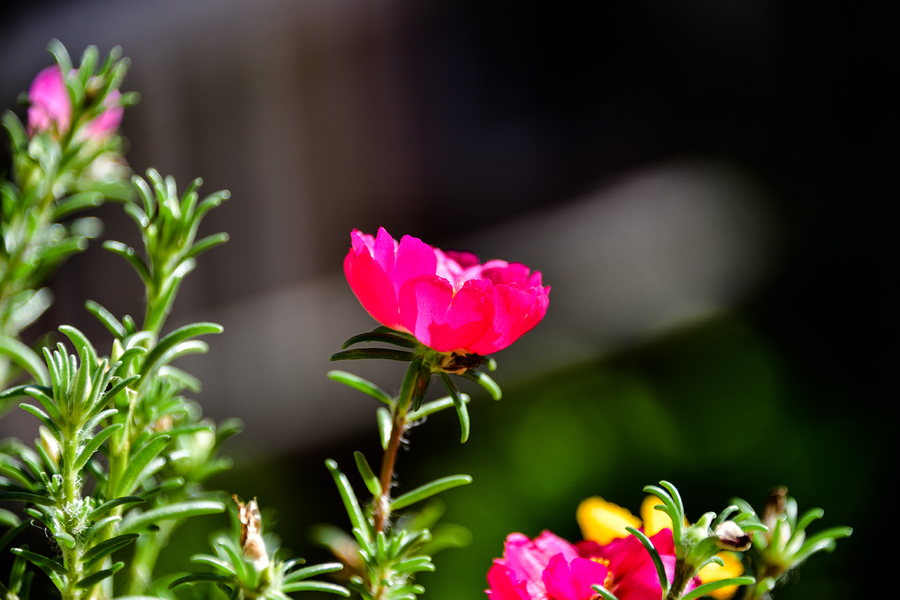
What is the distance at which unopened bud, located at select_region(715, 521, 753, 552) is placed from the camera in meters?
0.30

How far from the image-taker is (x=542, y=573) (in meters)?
0.33

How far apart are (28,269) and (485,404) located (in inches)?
67.9

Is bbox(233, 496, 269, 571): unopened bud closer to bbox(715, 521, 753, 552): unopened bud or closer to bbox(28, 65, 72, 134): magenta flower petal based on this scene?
bbox(715, 521, 753, 552): unopened bud

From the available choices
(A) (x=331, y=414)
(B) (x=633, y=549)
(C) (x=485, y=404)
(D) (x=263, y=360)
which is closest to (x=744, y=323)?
(C) (x=485, y=404)

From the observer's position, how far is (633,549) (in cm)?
35

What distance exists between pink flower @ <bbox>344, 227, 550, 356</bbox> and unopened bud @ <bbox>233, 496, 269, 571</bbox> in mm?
107

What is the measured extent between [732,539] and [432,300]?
160 mm

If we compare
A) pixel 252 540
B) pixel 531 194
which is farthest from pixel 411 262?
pixel 531 194

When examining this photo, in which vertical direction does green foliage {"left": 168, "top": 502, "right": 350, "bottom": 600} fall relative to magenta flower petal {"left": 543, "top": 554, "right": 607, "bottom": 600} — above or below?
above

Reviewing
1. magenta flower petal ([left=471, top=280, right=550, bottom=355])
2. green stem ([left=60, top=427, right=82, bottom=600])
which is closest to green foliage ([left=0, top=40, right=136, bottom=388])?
green stem ([left=60, top=427, right=82, bottom=600])

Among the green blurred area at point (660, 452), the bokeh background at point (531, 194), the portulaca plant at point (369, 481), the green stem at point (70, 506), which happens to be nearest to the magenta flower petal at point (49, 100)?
the portulaca plant at point (369, 481)

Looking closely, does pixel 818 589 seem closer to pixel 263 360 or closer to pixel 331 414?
pixel 331 414

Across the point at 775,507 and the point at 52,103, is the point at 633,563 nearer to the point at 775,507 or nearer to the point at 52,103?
the point at 775,507

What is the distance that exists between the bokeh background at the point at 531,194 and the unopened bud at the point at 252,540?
1.54m
